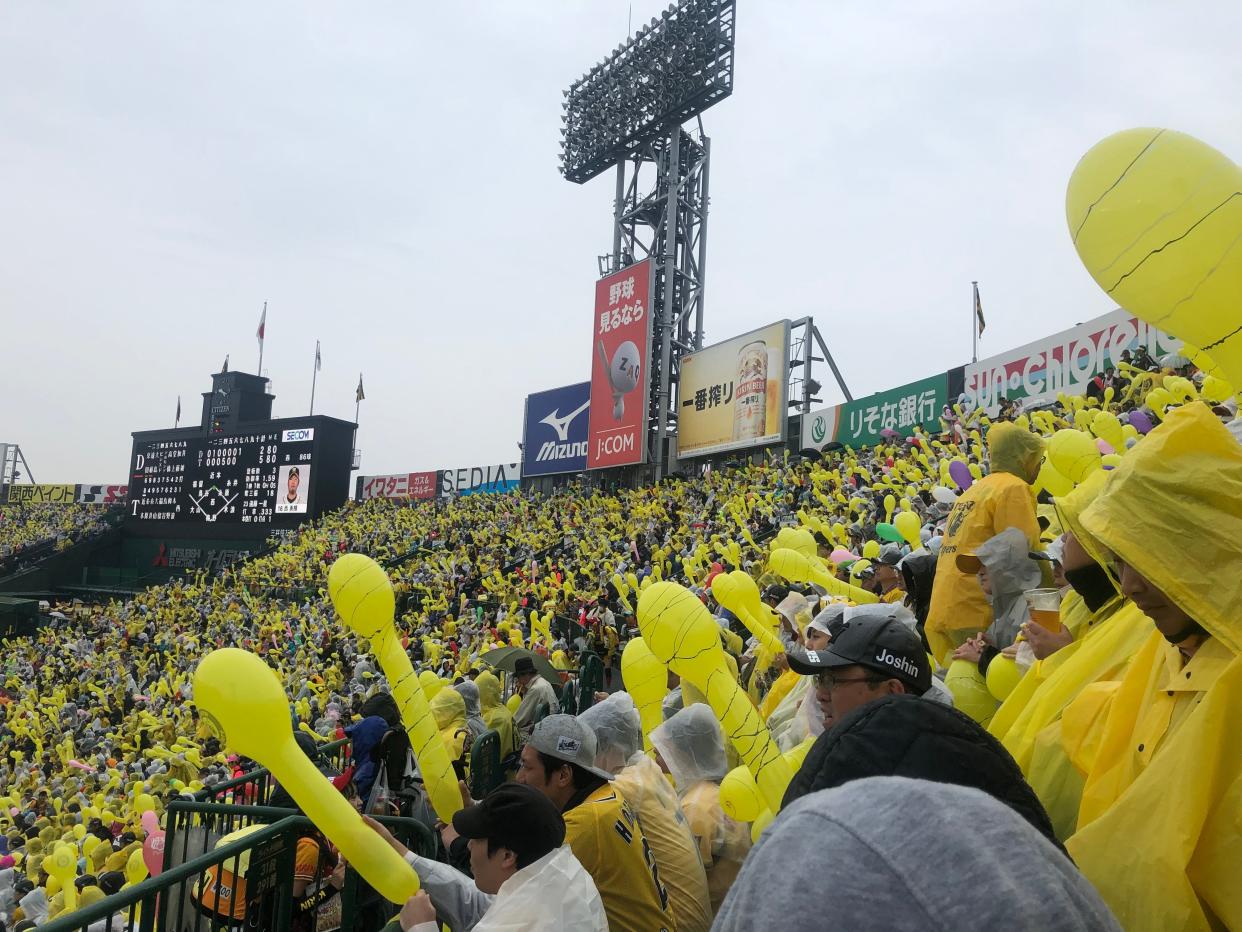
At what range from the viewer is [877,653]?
195 centimetres

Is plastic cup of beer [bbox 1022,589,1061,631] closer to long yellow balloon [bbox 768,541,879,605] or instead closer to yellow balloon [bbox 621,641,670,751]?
yellow balloon [bbox 621,641,670,751]

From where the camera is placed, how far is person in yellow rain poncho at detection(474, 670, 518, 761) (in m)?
5.26

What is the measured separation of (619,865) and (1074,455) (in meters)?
2.28

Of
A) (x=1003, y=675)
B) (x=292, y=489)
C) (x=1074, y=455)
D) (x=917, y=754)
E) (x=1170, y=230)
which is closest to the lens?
(x=917, y=754)

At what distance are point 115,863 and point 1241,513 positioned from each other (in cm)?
762

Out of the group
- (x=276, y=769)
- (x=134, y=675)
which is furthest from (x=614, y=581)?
(x=134, y=675)

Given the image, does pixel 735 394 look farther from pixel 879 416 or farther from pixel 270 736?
pixel 270 736

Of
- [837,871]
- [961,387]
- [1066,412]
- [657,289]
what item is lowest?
[837,871]

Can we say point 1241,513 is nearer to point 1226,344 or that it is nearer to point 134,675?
point 1226,344

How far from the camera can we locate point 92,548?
30.2 m

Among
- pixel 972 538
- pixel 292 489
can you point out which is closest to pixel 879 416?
pixel 972 538

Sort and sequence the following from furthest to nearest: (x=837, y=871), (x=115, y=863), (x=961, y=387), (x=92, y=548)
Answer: (x=92, y=548) < (x=961, y=387) < (x=115, y=863) < (x=837, y=871)

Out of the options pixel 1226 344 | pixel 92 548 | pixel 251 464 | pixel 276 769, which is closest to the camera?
pixel 1226 344

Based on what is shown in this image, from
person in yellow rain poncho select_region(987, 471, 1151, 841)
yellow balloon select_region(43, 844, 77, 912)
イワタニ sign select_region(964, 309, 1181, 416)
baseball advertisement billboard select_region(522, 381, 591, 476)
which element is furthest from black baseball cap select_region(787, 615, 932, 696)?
baseball advertisement billboard select_region(522, 381, 591, 476)
